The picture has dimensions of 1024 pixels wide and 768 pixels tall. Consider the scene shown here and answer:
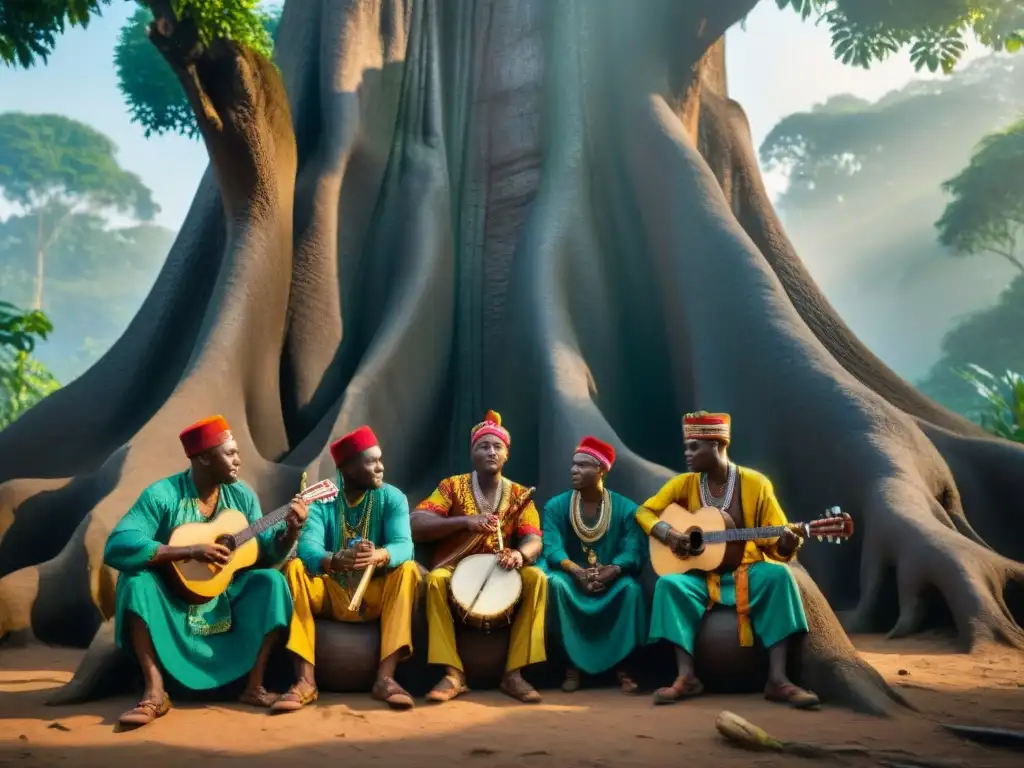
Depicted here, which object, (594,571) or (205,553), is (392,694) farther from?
(594,571)

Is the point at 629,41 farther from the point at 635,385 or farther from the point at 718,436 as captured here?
the point at 718,436

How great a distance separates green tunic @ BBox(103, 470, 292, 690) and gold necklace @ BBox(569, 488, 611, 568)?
156cm

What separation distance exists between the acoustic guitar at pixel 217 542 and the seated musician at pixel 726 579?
1653mm

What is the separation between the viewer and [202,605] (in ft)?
15.4

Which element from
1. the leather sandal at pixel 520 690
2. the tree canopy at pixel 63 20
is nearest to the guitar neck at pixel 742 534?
the leather sandal at pixel 520 690

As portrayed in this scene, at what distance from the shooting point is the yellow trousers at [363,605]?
4695 mm

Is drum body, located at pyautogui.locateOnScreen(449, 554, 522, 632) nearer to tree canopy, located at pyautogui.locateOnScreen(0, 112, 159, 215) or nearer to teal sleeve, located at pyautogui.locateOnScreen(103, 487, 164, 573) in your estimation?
teal sleeve, located at pyautogui.locateOnScreen(103, 487, 164, 573)

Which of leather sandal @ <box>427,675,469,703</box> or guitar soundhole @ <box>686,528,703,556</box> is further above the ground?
guitar soundhole @ <box>686,528,703,556</box>

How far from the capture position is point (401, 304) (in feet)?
27.7

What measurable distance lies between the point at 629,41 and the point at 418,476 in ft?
14.6

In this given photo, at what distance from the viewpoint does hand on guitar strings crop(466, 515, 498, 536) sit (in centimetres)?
512

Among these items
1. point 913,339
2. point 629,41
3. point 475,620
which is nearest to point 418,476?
point 475,620

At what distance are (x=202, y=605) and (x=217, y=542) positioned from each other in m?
0.30

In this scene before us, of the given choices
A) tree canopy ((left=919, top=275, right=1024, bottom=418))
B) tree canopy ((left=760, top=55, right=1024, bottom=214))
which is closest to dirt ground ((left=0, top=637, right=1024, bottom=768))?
tree canopy ((left=919, top=275, right=1024, bottom=418))
